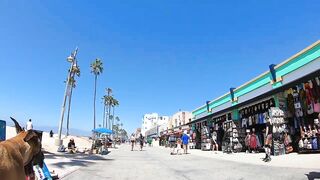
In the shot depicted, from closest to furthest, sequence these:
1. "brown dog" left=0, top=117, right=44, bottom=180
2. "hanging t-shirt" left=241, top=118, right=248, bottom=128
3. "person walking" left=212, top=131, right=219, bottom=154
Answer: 1. "brown dog" left=0, top=117, right=44, bottom=180
2. "hanging t-shirt" left=241, top=118, right=248, bottom=128
3. "person walking" left=212, top=131, right=219, bottom=154

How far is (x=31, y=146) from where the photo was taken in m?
4.95

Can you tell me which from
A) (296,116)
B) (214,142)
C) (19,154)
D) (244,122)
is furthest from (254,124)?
(19,154)

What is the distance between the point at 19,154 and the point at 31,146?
49 cm

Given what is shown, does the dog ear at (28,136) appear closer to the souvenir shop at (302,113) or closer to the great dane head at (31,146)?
the great dane head at (31,146)

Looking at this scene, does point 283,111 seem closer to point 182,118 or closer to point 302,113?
point 302,113

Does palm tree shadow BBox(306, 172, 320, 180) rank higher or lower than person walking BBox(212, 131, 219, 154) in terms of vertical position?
lower

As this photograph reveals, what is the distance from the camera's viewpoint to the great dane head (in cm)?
482

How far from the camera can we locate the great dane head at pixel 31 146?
4824 millimetres

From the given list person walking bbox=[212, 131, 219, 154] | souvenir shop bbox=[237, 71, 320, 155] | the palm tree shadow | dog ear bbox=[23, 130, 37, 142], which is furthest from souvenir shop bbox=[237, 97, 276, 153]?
dog ear bbox=[23, 130, 37, 142]

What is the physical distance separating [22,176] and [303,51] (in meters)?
17.2

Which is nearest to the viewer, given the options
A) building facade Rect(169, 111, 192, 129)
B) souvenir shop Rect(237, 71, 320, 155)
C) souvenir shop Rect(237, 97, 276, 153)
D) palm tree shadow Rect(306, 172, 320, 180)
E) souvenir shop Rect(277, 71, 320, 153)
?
palm tree shadow Rect(306, 172, 320, 180)

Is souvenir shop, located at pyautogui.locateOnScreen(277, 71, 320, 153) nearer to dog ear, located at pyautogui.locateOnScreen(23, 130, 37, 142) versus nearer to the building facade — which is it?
dog ear, located at pyautogui.locateOnScreen(23, 130, 37, 142)

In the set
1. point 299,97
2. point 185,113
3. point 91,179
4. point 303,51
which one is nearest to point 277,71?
point 303,51

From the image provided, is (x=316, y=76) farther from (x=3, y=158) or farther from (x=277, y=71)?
(x=3, y=158)
